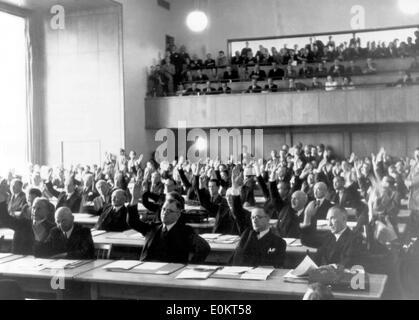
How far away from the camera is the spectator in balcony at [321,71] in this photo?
19.0 meters

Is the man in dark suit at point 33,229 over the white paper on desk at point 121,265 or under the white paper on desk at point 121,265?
over

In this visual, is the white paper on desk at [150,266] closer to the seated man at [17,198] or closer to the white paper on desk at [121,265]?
the white paper on desk at [121,265]

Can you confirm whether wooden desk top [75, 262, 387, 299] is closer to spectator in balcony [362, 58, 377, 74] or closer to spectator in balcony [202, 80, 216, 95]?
spectator in balcony [362, 58, 377, 74]

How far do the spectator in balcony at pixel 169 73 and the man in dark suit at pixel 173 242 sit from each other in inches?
595

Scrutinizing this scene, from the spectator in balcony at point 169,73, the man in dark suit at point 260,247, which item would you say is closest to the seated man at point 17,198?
the man in dark suit at point 260,247

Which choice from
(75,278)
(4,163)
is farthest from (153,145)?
(75,278)

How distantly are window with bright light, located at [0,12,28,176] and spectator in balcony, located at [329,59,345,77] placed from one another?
10.5 meters

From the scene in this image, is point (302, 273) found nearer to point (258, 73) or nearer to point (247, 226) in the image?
point (247, 226)

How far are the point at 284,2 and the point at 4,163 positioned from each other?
12246mm

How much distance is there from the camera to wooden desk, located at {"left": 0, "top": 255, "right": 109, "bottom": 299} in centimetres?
507

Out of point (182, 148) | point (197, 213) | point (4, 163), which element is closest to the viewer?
point (197, 213)

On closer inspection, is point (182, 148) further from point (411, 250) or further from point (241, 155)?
point (411, 250)

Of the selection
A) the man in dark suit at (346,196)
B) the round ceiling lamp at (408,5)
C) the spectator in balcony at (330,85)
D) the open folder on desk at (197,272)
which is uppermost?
the round ceiling lamp at (408,5)

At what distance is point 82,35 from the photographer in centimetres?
2022
